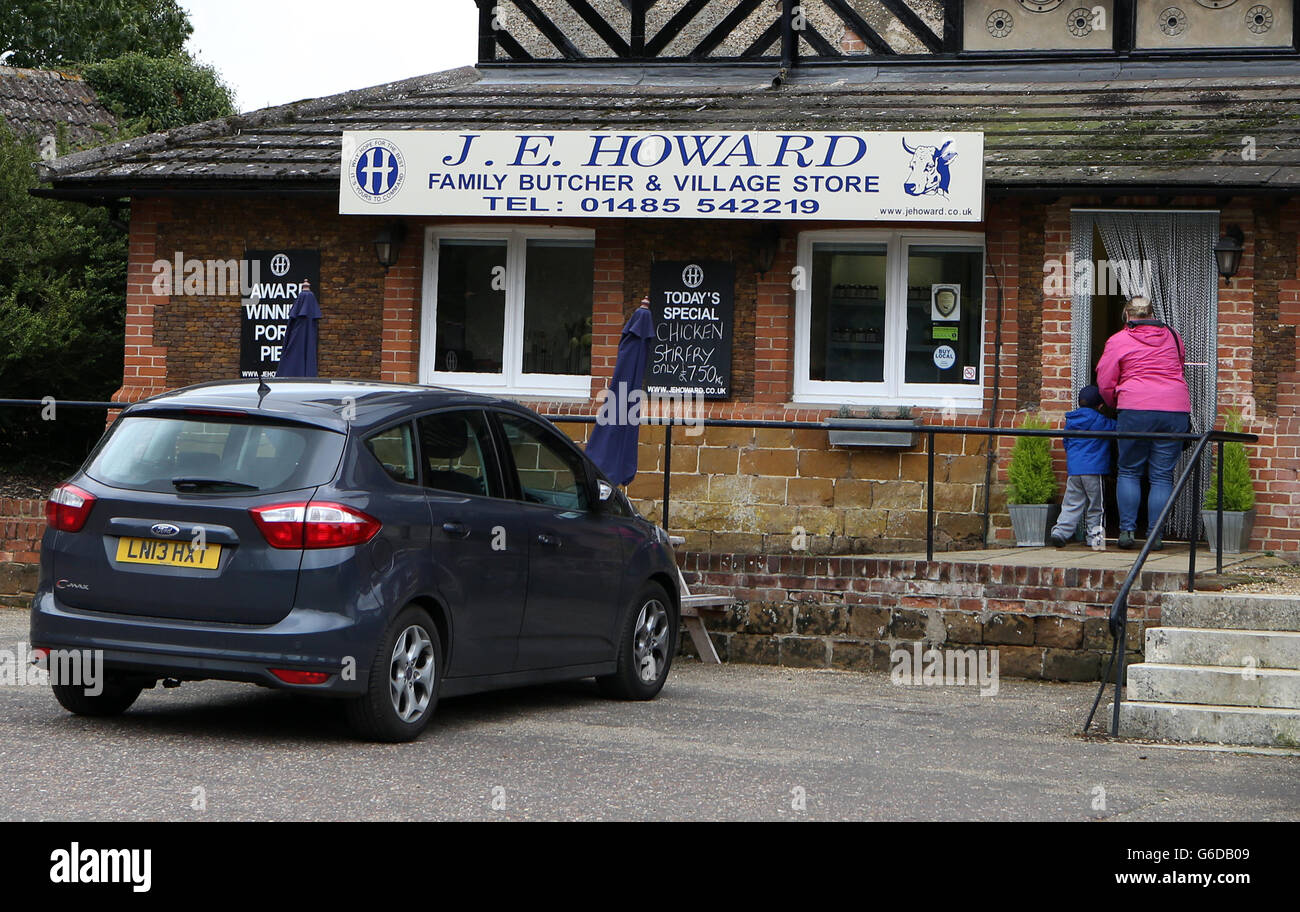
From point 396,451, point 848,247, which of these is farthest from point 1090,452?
point 396,451

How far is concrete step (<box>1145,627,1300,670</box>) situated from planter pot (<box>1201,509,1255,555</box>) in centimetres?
336

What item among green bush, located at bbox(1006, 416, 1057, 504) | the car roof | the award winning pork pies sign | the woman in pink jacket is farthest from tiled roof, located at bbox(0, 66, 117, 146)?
the car roof

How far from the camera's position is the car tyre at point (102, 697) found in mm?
7910

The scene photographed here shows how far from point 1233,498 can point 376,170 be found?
7.45 m

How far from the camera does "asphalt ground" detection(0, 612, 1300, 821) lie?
6324 mm

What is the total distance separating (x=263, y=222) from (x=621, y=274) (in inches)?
133

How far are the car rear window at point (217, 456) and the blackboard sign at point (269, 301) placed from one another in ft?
24.6

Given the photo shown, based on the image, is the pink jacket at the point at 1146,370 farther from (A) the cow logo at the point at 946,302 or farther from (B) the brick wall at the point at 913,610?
(B) the brick wall at the point at 913,610

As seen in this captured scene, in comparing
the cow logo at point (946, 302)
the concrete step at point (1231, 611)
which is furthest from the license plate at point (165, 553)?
the cow logo at point (946, 302)

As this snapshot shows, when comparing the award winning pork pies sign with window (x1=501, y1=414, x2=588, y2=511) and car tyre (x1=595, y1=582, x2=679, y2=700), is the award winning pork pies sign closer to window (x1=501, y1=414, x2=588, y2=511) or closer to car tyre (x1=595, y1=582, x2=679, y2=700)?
car tyre (x1=595, y1=582, x2=679, y2=700)

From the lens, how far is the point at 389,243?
14.7m

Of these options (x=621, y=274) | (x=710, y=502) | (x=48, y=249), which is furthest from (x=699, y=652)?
(x=48, y=249)

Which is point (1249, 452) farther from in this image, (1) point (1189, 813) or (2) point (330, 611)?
(2) point (330, 611)

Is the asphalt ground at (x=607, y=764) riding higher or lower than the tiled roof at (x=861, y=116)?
lower
